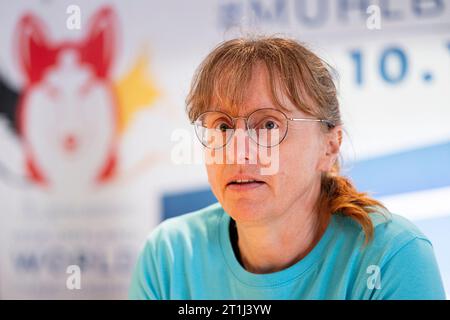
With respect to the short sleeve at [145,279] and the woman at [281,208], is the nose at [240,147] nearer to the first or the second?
the woman at [281,208]

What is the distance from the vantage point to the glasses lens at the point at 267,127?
1.08 m

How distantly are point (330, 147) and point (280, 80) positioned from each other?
210 millimetres

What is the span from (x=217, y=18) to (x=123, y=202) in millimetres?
728

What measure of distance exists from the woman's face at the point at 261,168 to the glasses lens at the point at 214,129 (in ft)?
0.05

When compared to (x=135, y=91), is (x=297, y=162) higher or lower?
lower

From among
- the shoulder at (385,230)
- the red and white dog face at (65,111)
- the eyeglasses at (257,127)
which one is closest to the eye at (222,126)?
the eyeglasses at (257,127)

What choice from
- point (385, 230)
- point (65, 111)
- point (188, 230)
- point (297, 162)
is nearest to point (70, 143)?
point (65, 111)

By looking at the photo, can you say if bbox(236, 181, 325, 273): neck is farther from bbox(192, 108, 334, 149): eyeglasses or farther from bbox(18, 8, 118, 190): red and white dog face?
bbox(18, 8, 118, 190): red and white dog face

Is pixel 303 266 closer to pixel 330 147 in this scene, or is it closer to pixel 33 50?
pixel 330 147

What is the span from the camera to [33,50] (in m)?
2.00

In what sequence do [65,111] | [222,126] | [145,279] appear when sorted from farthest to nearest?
[65,111] → [145,279] → [222,126]

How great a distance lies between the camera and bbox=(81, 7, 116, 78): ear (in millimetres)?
1885
